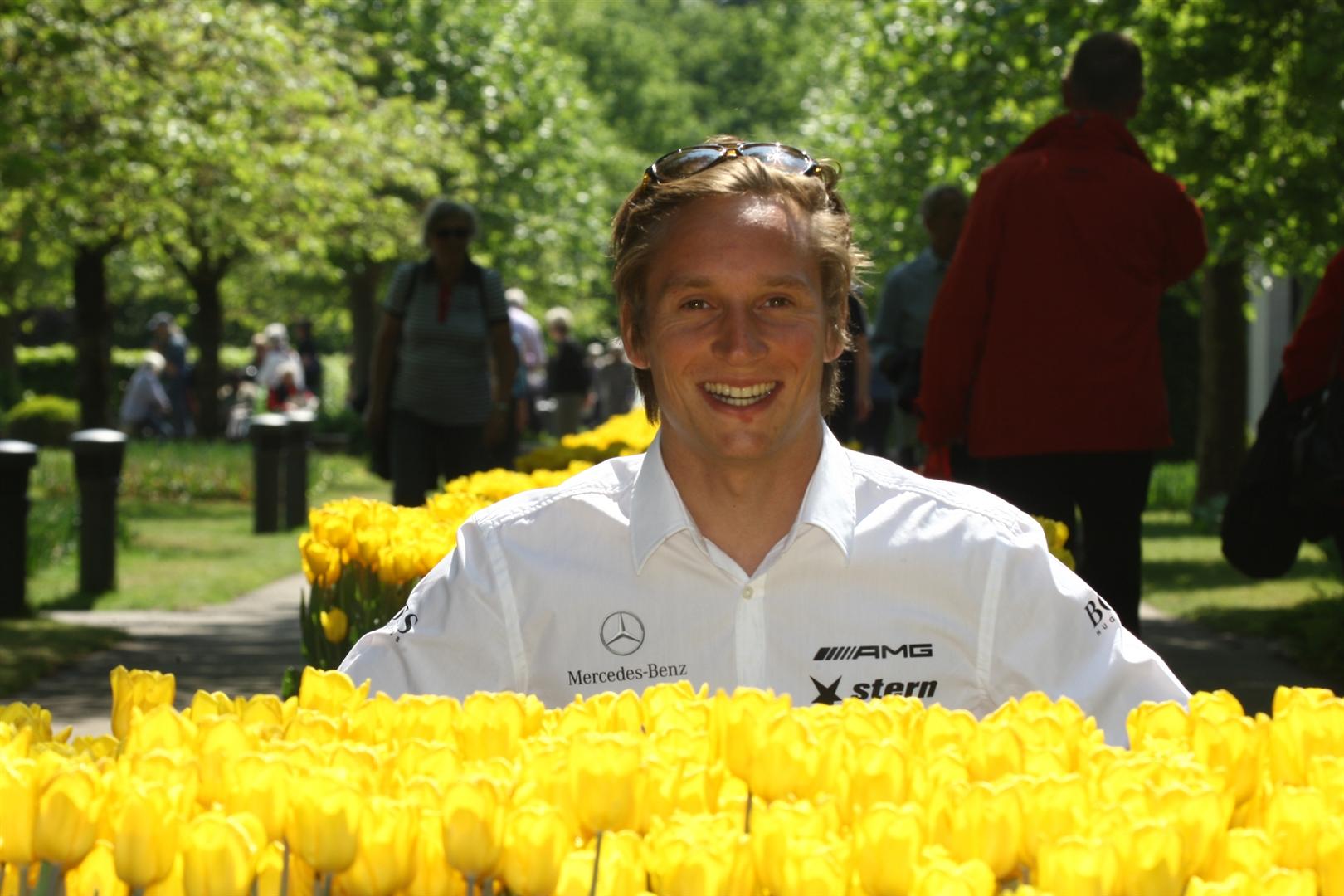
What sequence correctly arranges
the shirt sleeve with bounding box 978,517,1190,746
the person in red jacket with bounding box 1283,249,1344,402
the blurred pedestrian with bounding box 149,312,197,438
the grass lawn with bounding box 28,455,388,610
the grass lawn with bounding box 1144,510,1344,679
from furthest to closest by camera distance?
the blurred pedestrian with bounding box 149,312,197,438 < the grass lawn with bounding box 28,455,388,610 < the grass lawn with bounding box 1144,510,1344,679 < the person in red jacket with bounding box 1283,249,1344,402 < the shirt sleeve with bounding box 978,517,1190,746

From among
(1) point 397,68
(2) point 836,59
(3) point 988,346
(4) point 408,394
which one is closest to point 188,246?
(1) point 397,68

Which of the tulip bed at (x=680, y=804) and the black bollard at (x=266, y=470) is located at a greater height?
the tulip bed at (x=680, y=804)

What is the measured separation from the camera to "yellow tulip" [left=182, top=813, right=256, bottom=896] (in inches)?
68.4

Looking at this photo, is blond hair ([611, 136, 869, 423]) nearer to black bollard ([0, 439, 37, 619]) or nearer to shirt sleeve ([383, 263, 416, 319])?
shirt sleeve ([383, 263, 416, 319])

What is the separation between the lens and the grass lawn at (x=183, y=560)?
43.7 ft

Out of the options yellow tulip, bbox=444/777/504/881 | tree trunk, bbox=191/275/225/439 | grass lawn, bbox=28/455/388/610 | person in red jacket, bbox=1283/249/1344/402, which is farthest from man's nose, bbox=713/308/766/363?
tree trunk, bbox=191/275/225/439

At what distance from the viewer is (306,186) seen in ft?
71.2

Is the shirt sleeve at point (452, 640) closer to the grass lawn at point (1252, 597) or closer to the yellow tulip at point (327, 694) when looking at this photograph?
the yellow tulip at point (327, 694)

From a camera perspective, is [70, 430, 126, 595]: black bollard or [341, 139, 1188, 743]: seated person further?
[70, 430, 126, 595]: black bollard

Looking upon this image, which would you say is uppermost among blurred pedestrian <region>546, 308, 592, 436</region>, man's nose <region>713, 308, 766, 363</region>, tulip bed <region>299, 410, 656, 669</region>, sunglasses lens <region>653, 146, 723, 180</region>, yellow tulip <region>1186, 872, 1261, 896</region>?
sunglasses lens <region>653, 146, 723, 180</region>

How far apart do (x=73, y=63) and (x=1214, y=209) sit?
8.49m

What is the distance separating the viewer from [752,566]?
3127 mm

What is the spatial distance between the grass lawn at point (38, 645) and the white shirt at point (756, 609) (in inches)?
254

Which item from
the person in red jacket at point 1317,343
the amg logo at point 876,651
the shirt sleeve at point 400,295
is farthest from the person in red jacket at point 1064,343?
the shirt sleeve at point 400,295
